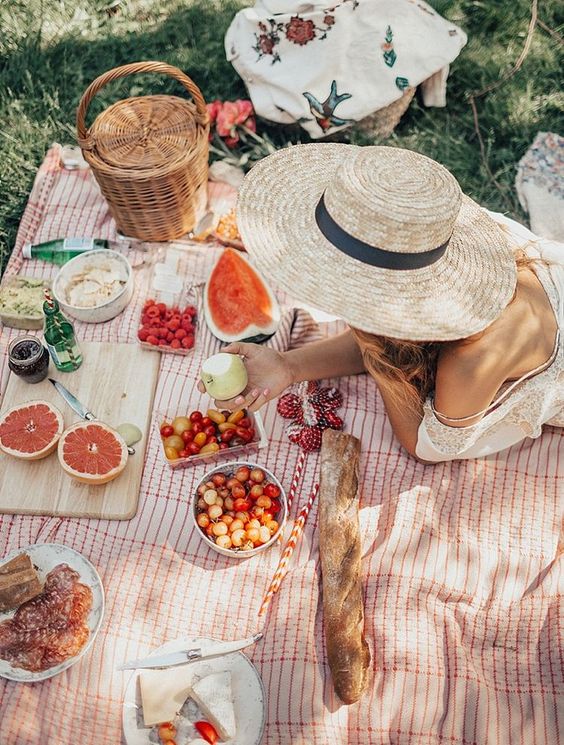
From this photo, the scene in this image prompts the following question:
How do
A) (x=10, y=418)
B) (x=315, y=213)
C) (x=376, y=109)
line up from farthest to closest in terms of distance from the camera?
(x=376, y=109) → (x=10, y=418) → (x=315, y=213)

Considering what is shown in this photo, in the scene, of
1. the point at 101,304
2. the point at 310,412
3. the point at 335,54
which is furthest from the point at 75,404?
the point at 335,54

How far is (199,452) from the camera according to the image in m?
3.27

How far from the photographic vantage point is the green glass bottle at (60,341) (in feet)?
10.7

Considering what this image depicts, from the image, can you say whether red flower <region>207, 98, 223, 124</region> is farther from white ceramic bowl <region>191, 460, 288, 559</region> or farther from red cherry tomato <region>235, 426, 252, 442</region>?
white ceramic bowl <region>191, 460, 288, 559</region>

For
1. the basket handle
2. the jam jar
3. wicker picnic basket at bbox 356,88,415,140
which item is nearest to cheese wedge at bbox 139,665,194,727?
the jam jar

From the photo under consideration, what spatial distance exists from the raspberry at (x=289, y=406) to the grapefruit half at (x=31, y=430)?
3.82 feet

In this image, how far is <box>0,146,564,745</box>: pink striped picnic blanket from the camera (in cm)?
268

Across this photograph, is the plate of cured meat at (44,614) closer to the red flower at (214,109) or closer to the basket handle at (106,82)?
the basket handle at (106,82)

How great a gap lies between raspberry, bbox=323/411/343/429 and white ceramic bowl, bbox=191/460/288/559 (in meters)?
0.45

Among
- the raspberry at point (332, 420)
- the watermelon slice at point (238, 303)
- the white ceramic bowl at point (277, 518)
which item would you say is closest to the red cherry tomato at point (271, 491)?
the white ceramic bowl at point (277, 518)

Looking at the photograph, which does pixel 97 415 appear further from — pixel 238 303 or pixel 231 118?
pixel 231 118

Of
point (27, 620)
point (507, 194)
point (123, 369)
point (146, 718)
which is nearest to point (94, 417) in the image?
point (123, 369)

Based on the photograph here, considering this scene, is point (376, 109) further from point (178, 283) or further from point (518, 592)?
point (518, 592)

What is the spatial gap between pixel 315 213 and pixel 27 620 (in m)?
2.16
